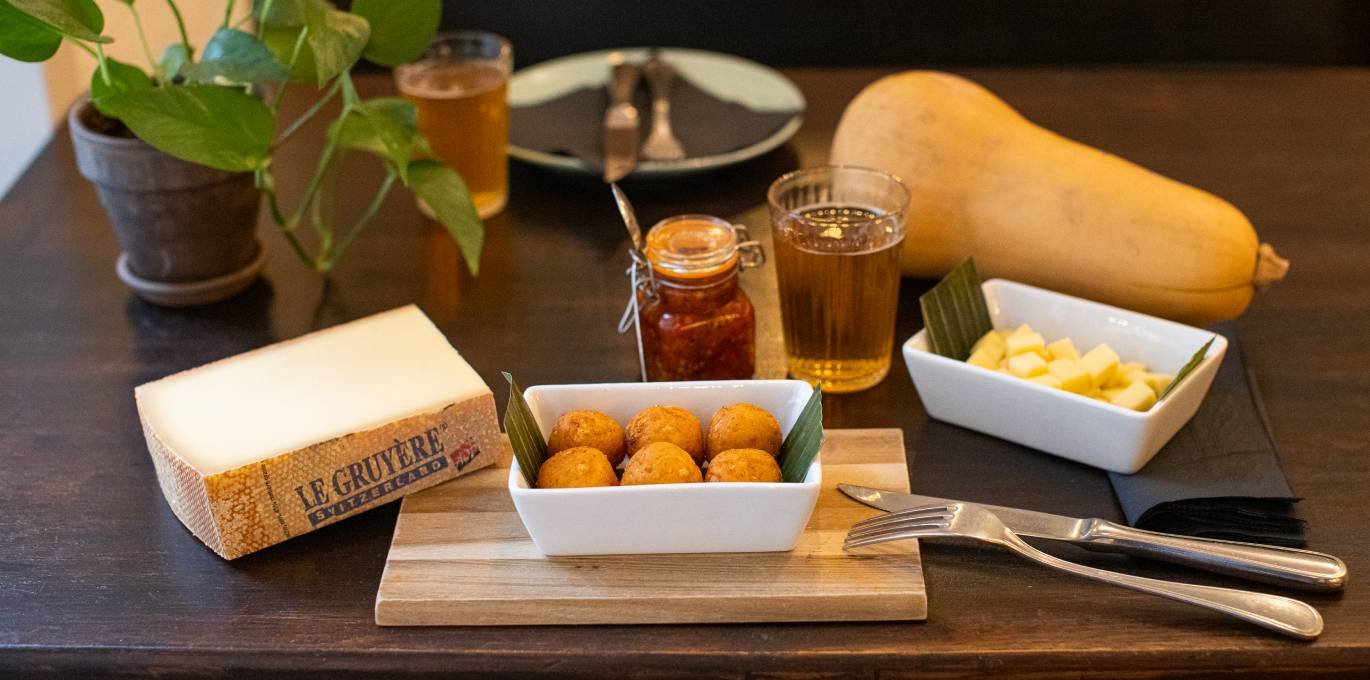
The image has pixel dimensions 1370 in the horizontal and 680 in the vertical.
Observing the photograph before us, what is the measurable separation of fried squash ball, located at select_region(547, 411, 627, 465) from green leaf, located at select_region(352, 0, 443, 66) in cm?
35

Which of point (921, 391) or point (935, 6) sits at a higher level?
point (921, 391)

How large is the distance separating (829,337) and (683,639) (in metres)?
0.29

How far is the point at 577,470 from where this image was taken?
75 centimetres

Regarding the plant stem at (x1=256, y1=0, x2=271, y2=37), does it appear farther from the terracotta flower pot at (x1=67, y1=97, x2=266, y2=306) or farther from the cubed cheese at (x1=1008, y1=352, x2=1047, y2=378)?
the cubed cheese at (x1=1008, y1=352, x2=1047, y2=378)

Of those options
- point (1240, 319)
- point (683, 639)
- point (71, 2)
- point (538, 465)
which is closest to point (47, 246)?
point (71, 2)

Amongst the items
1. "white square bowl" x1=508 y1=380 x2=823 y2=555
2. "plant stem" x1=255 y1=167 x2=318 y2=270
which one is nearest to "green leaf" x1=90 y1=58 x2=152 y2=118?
"plant stem" x1=255 y1=167 x2=318 y2=270

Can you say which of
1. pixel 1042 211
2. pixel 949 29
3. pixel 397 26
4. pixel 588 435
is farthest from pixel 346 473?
pixel 949 29

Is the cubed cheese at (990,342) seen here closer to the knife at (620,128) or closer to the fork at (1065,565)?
the fork at (1065,565)

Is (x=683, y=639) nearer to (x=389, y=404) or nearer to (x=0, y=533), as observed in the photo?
(x=389, y=404)

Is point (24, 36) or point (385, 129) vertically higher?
point (24, 36)

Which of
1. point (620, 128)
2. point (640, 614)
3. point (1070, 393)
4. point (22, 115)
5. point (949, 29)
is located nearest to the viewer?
point (640, 614)

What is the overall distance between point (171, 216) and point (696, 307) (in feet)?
1.40

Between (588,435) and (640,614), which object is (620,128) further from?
(640,614)

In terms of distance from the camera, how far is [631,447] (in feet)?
2.62
